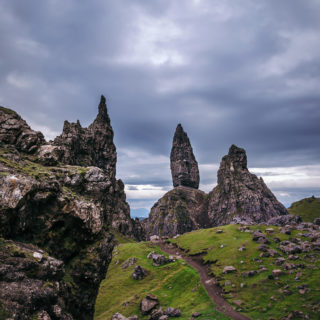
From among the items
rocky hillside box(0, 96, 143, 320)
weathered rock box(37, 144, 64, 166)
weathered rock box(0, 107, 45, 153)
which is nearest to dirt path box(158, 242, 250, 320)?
rocky hillside box(0, 96, 143, 320)

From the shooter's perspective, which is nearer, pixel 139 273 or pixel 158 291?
pixel 158 291

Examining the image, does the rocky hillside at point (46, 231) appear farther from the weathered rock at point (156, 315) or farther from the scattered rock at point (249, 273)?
the scattered rock at point (249, 273)

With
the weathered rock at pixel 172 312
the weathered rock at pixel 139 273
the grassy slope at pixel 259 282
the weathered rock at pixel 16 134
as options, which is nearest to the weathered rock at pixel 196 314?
the weathered rock at pixel 172 312

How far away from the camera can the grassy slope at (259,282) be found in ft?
175

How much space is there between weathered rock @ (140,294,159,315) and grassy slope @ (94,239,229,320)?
160 centimetres

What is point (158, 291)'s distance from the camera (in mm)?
80500

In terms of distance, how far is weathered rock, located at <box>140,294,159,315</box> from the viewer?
68.1m

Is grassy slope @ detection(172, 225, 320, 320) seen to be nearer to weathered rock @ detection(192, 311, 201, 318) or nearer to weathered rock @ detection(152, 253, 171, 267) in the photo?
weathered rock @ detection(192, 311, 201, 318)

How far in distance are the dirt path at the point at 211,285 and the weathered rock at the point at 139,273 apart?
67.8 ft

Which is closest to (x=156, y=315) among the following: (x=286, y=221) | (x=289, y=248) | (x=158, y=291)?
(x=158, y=291)

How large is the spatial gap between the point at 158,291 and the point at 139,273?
20.7 m

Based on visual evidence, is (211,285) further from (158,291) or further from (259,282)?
(158,291)

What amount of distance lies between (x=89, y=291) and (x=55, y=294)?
1630 cm

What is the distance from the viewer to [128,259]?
11962cm
